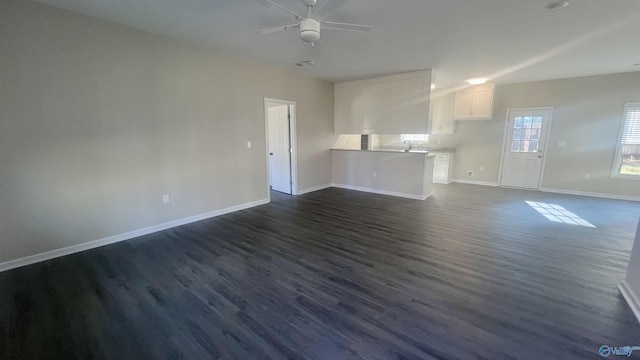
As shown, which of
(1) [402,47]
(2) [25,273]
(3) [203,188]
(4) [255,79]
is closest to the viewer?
(2) [25,273]

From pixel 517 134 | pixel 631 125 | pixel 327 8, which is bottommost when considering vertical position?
pixel 517 134

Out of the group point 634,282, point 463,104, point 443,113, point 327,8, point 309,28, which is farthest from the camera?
point 443,113

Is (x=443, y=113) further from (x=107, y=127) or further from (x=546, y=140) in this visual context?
(x=107, y=127)

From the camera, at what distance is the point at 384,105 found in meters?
5.93

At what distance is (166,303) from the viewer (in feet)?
7.25

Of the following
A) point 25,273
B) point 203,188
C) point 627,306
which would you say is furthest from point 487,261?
point 25,273

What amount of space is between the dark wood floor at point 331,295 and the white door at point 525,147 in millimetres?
2754

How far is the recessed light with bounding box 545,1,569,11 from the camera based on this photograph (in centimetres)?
248

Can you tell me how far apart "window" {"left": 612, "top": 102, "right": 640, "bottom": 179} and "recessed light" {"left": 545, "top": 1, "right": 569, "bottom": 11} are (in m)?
4.90

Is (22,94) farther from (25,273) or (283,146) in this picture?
(283,146)

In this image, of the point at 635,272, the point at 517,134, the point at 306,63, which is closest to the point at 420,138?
the point at 517,134

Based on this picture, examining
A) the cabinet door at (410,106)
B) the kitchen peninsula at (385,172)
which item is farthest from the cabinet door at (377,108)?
the kitchen peninsula at (385,172)

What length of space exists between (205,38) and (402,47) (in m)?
2.87

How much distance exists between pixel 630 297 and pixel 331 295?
8.26 feet
